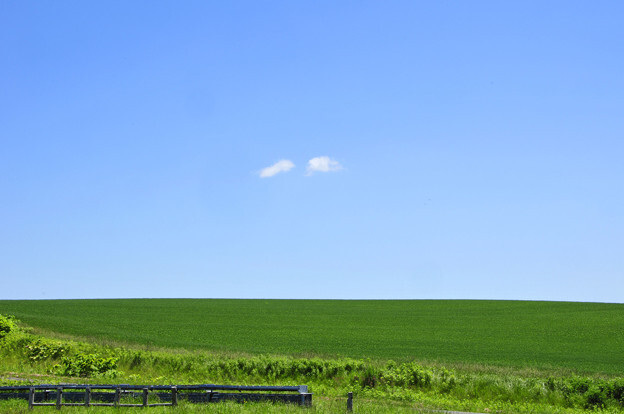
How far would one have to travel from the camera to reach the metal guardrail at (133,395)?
1705cm

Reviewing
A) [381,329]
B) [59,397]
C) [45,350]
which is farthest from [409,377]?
[381,329]

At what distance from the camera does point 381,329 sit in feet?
160

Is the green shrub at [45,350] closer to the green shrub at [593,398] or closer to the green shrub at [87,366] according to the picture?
the green shrub at [87,366]

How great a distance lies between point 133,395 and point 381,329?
32854mm

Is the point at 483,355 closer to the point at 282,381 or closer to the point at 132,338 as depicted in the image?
the point at 282,381

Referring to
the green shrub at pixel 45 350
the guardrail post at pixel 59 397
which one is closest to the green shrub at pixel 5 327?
the green shrub at pixel 45 350

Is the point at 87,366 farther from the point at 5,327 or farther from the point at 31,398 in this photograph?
the point at 5,327

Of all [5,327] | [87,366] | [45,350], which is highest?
[5,327]

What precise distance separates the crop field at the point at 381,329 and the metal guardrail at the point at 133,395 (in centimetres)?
1435

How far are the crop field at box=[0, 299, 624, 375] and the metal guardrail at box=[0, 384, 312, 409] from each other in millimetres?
14354

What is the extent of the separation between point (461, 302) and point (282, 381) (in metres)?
52.6

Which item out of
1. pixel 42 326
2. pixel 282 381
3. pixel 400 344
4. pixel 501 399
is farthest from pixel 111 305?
pixel 501 399

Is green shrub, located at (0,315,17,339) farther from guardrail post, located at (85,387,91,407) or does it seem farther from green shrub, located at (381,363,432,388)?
green shrub, located at (381,363,432,388)

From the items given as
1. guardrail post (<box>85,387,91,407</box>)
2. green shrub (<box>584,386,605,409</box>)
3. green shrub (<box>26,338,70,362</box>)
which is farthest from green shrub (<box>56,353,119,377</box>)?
green shrub (<box>584,386,605,409</box>)
